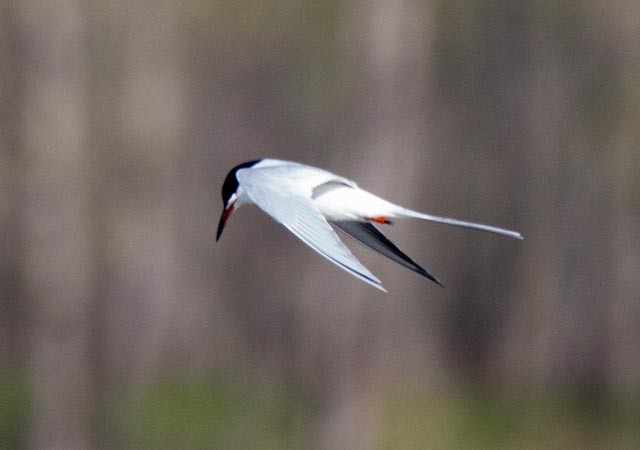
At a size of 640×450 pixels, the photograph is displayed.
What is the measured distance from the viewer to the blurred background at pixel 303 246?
1098 cm

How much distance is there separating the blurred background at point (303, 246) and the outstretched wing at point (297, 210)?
5.30m

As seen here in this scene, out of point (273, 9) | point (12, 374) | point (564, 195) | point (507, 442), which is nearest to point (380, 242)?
point (507, 442)

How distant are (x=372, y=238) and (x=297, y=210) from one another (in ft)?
2.39

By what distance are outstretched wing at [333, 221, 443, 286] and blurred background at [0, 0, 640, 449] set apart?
16.3 feet

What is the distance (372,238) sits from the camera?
507cm

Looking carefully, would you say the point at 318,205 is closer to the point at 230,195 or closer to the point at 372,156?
the point at 230,195

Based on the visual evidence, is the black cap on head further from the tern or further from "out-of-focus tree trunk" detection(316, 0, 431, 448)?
"out-of-focus tree trunk" detection(316, 0, 431, 448)

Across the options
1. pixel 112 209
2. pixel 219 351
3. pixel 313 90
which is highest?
pixel 313 90

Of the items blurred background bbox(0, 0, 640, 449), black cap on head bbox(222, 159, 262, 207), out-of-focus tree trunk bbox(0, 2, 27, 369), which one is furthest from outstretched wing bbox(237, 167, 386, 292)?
out-of-focus tree trunk bbox(0, 2, 27, 369)

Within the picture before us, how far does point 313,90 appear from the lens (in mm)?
17547

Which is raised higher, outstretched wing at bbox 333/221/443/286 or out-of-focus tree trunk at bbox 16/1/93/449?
outstretched wing at bbox 333/221/443/286

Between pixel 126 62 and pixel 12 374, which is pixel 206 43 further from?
pixel 12 374

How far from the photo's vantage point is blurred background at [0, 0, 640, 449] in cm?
1098

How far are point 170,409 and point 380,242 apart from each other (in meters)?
8.77
